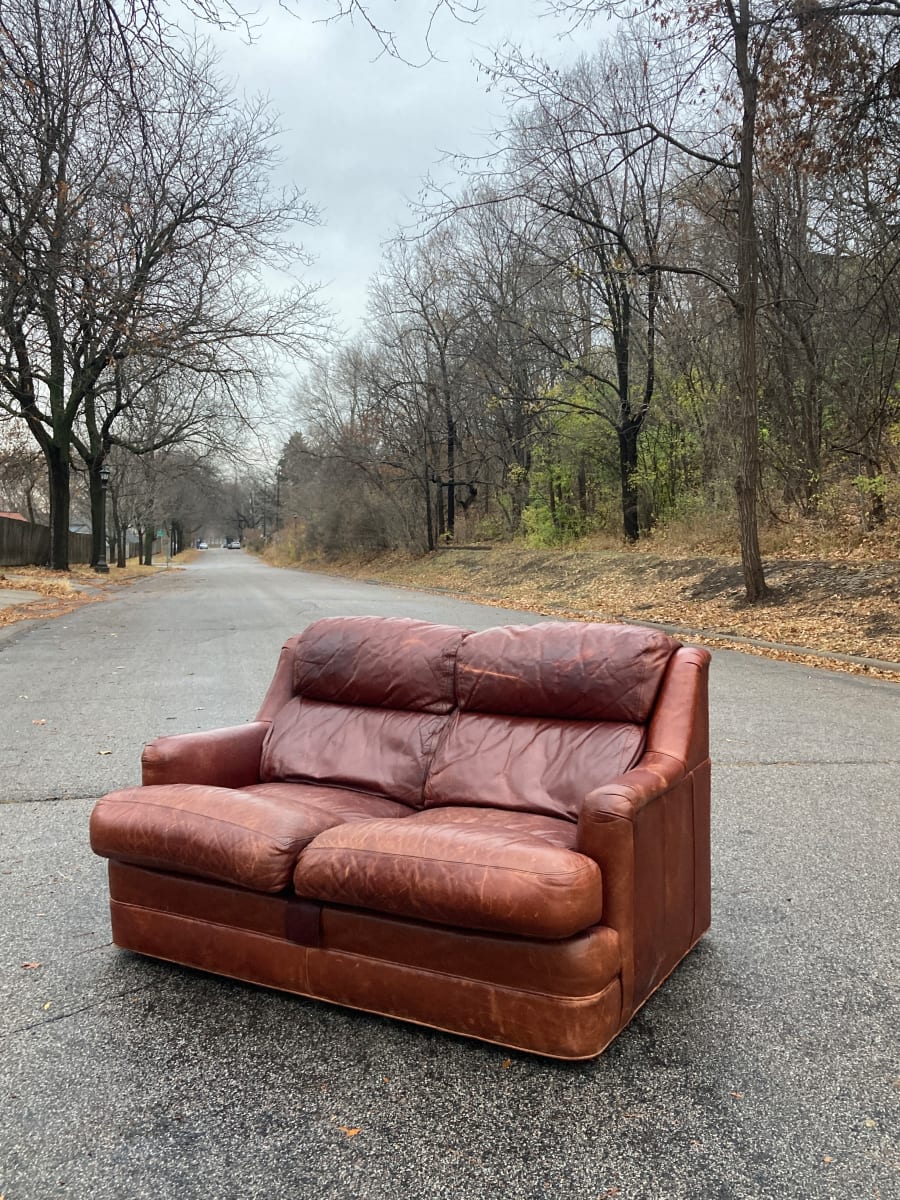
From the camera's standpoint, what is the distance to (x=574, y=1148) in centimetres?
220

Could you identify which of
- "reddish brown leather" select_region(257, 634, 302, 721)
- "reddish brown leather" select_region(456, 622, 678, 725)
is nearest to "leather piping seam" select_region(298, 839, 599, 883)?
"reddish brown leather" select_region(456, 622, 678, 725)

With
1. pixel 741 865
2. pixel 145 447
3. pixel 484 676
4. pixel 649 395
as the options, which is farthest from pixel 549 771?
pixel 145 447

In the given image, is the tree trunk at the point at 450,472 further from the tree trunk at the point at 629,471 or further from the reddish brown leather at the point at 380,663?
the reddish brown leather at the point at 380,663

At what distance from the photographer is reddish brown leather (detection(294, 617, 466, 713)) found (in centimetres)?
387

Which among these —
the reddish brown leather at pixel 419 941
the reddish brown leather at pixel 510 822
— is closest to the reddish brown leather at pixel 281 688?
the reddish brown leather at pixel 510 822

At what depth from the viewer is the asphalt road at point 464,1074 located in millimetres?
2117

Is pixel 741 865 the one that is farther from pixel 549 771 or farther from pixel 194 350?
pixel 194 350

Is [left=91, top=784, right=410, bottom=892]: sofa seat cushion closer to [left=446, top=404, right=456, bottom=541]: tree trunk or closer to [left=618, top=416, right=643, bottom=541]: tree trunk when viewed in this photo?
[left=618, top=416, right=643, bottom=541]: tree trunk

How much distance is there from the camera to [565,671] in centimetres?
356

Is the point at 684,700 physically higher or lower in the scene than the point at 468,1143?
higher

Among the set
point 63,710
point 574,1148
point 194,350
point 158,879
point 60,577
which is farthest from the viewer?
point 60,577

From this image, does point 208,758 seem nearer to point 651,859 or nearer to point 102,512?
point 651,859

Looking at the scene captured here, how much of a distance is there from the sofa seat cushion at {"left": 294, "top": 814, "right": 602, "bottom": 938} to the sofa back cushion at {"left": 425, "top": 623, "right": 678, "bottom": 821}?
545 millimetres

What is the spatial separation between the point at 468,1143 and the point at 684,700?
1648 mm
